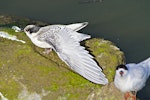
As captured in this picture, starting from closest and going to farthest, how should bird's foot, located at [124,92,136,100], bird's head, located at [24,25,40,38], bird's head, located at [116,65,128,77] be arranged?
bird's head, located at [116,65,128,77] < bird's foot, located at [124,92,136,100] < bird's head, located at [24,25,40,38]

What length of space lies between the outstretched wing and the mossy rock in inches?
5.0

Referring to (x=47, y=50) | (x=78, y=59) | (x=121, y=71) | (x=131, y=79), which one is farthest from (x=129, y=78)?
(x=47, y=50)

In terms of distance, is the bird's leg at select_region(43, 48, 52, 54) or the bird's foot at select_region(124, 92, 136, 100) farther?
the bird's leg at select_region(43, 48, 52, 54)

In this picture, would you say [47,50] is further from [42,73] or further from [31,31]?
[42,73]

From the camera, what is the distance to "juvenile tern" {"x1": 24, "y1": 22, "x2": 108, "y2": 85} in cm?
646

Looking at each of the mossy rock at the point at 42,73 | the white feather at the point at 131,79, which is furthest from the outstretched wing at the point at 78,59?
the white feather at the point at 131,79

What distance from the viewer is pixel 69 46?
6.70 meters

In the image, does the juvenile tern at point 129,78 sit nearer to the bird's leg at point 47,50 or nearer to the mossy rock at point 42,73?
the mossy rock at point 42,73

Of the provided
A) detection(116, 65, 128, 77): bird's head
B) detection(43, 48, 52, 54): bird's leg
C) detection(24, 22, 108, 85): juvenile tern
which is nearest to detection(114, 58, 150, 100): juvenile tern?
detection(116, 65, 128, 77): bird's head

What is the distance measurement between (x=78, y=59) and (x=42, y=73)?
59 cm

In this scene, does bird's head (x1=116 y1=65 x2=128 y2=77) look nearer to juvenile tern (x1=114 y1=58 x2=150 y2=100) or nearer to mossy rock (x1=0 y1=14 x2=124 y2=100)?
juvenile tern (x1=114 y1=58 x2=150 y2=100)

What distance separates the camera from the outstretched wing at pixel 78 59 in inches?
253

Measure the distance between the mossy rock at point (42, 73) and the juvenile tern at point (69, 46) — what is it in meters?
0.15

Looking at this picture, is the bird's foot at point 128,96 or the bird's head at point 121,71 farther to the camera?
the bird's foot at point 128,96
